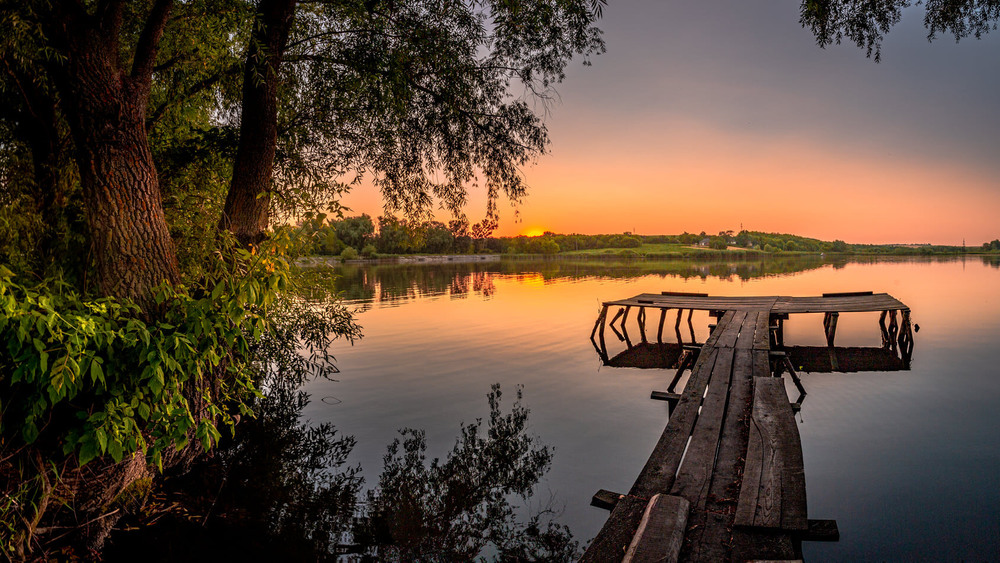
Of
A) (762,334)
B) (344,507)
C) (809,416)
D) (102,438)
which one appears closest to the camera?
(102,438)

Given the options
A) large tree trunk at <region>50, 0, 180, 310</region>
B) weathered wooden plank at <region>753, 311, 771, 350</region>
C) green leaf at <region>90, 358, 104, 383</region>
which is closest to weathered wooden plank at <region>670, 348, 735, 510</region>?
weathered wooden plank at <region>753, 311, 771, 350</region>

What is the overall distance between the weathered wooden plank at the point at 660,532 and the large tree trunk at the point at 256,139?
614 centimetres

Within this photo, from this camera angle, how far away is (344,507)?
7.57 metres

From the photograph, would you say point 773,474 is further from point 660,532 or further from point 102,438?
point 102,438

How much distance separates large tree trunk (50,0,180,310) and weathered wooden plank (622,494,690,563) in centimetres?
559

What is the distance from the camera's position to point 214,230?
6301 mm

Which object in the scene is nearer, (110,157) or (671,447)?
(110,157)

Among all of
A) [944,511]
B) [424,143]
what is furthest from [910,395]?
[424,143]

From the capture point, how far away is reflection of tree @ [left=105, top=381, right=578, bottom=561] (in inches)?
249

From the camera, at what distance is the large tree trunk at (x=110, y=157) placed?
526 centimetres

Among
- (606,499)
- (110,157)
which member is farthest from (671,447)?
(110,157)

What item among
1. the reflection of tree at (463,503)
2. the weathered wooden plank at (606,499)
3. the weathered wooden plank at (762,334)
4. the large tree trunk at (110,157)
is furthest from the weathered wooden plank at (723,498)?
the large tree trunk at (110,157)

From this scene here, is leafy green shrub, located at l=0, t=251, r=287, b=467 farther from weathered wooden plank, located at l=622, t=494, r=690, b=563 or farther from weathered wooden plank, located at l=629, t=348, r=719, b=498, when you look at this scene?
weathered wooden plank, located at l=629, t=348, r=719, b=498

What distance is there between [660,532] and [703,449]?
2.11 meters
